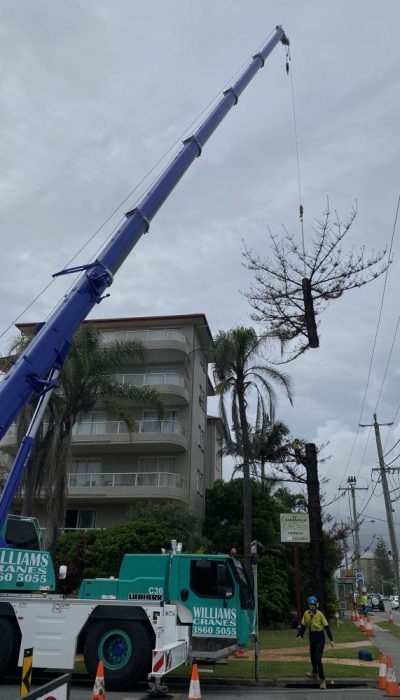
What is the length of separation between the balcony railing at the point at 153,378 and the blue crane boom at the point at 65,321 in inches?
692

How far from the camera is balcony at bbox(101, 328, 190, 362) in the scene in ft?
105

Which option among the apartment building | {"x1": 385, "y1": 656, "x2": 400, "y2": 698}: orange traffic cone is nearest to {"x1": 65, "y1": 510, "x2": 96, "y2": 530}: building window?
the apartment building

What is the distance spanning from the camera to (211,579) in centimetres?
1173

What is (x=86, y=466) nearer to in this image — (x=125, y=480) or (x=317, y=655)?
(x=125, y=480)

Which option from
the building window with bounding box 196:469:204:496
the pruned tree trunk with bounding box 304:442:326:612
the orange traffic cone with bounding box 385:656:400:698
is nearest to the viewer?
the orange traffic cone with bounding box 385:656:400:698

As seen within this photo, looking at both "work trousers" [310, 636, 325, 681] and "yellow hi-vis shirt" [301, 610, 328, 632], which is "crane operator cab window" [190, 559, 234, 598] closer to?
"yellow hi-vis shirt" [301, 610, 328, 632]

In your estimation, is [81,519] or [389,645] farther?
[81,519]

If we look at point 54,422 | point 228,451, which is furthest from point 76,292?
point 228,451

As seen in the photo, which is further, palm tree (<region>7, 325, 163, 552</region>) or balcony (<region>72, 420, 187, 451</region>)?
balcony (<region>72, 420, 187, 451</region>)

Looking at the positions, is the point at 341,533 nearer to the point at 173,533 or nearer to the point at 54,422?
the point at 173,533

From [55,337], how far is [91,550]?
14.4 meters

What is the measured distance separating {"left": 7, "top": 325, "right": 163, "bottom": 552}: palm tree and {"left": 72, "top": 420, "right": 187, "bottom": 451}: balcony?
4.87 meters

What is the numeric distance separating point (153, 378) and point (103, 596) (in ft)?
67.2

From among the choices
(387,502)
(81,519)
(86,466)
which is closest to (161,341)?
(86,466)
